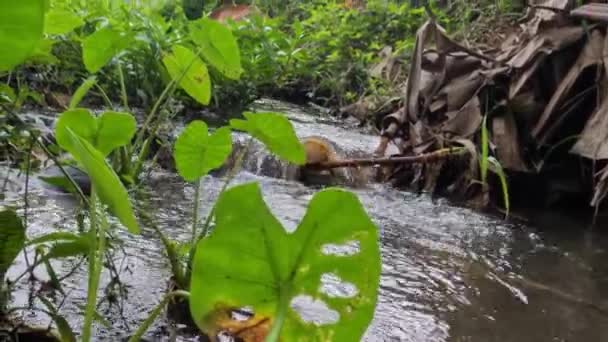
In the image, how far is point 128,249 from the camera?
1241 mm

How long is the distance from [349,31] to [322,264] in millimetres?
4958

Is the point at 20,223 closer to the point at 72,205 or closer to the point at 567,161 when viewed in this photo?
the point at 72,205

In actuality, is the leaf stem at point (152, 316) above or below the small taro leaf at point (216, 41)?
below

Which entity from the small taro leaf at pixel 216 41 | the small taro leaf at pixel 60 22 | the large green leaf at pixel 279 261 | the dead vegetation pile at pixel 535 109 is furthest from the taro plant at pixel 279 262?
the dead vegetation pile at pixel 535 109

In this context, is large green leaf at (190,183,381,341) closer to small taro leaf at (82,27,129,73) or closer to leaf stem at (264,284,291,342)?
leaf stem at (264,284,291,342)

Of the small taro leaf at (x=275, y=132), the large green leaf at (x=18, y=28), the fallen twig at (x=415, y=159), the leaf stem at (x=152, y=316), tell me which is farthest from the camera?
the fallen twig at (x=415, y=159)

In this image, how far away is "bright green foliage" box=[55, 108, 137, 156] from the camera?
783mm

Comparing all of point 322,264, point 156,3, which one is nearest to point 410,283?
point 322,264

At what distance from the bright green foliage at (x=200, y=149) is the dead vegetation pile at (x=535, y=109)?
117 centimetres

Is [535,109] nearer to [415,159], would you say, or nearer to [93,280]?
[415,159]

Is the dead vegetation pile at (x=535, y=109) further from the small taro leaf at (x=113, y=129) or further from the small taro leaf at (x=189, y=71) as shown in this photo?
the small taro leaf at (x=113, y=129)

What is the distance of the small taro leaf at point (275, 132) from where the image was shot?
91 centimetres

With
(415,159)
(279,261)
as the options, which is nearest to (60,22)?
(279,261)

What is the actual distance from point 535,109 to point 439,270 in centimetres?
96
